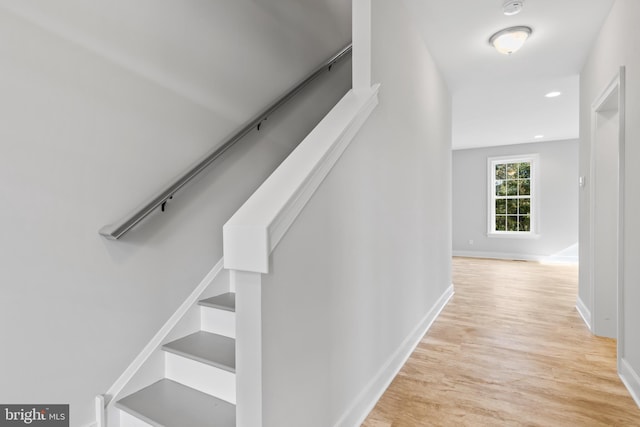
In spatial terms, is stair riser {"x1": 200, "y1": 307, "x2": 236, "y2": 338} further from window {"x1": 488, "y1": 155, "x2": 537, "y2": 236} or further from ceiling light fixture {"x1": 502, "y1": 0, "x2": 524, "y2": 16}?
window {"x1": 488, "y1": 155, "x2": 537, "y2": 236}

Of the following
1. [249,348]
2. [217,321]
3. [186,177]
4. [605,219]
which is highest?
[186,177]

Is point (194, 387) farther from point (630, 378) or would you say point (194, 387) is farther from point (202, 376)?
point (630, 378)

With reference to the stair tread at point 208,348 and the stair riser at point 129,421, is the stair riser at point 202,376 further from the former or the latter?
the stair riser at point 129,421

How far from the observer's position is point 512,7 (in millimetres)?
2451

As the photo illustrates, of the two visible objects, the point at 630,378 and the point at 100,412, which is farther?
the point at 630,378

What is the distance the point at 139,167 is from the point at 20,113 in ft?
1.69

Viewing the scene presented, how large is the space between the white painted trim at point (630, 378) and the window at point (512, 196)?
6.03 m

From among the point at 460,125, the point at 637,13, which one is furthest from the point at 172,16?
the point at 460,125

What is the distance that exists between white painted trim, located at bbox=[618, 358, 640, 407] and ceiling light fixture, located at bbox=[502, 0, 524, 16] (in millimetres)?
A: 2443

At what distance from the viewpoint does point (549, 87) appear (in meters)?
4.16

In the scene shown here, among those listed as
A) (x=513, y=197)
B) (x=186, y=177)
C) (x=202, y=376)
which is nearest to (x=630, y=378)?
(x=202, y=376)

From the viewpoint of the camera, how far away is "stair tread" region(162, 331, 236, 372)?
61.2 inches

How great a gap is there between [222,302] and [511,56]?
3414 millimetres

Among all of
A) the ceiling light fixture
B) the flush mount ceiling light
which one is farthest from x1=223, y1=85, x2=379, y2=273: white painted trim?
the flush mount ceiling light
